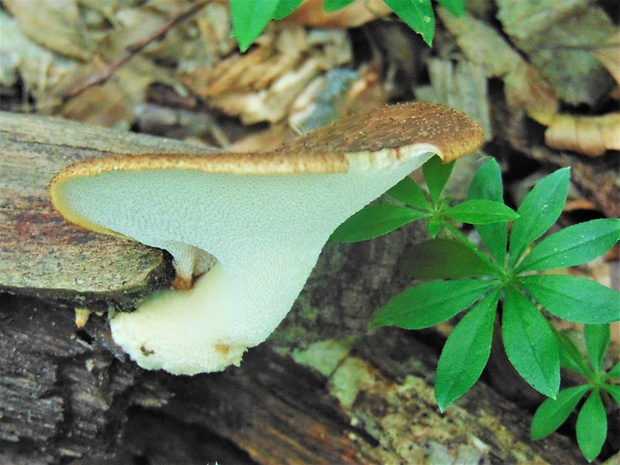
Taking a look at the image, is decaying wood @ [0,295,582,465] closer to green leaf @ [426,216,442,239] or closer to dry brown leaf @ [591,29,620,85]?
green leaf @ [426,216,442,239]

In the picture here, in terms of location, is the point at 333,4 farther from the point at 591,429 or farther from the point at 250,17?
the point at 591,429

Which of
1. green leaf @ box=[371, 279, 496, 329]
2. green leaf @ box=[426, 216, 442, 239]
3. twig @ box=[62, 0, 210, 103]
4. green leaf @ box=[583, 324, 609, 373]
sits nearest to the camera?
green leaf @ box=[426, 216, 442, 239]

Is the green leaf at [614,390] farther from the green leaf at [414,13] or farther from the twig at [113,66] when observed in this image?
the twig at [113,66]

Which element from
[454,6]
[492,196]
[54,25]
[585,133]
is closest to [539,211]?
[492,196]

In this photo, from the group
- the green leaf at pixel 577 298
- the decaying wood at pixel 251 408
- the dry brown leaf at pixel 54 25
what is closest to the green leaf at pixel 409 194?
the green leaf at pixel 577 298

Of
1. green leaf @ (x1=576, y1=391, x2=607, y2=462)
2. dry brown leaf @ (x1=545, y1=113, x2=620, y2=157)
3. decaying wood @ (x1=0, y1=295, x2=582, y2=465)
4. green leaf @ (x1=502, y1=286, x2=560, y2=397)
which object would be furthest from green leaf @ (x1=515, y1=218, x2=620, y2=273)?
dry brown leaf @ (x1=545, y1=113, x2=620, y2=157)

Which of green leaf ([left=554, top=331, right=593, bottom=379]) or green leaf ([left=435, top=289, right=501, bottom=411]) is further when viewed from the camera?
green leaf ([left=554, top=331, right=593, bottom=379])
